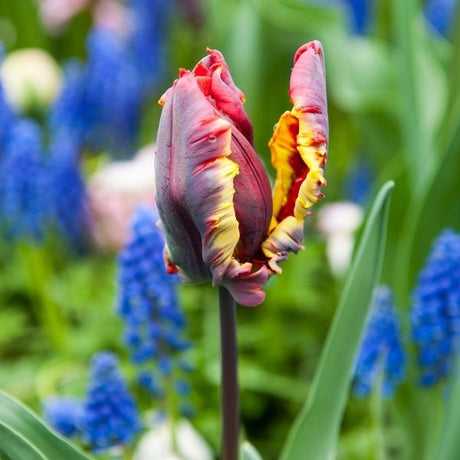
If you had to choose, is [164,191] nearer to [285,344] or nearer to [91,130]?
[285,344]

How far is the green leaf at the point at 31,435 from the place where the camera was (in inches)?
24.3

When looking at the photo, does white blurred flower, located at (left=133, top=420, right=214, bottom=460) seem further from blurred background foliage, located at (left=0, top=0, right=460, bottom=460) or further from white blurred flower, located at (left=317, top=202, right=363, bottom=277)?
white blurred flower, located at (left=317, top=202, right=363, bottom=277)

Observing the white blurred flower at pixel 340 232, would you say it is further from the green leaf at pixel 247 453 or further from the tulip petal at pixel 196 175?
the tulip petal at pixel 196 175

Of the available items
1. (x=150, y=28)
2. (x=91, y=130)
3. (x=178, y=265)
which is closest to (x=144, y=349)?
(x=178, y=265)

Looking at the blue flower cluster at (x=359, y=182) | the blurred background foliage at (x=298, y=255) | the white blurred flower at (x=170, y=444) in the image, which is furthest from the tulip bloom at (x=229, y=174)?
the blue flower cluster at (x=359, y=182)

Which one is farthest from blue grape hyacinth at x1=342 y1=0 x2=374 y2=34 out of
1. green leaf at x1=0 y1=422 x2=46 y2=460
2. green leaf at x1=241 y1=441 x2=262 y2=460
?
→ green leaf at x1=0 y1=422 x2=46 y2=460

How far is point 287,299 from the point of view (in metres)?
1.44

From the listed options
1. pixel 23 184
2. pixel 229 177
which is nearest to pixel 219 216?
pixel 229 177

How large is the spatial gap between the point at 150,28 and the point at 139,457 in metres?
1.21

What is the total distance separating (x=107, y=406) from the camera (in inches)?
34.4

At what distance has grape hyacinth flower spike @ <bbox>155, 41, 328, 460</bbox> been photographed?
0.56 meters

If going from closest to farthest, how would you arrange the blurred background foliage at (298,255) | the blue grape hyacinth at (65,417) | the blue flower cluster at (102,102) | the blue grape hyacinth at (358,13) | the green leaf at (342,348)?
the green leaf at (342,348) → the blue grape hyacinth at (65,417) → the blurred background foliage at (298,255) → the blue flower cluster at (102,102) → the blue grape hyacinth at (358,13)

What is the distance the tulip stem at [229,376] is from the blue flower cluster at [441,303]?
28 centimetres

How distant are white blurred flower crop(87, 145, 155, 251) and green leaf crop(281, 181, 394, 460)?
2.22ft
